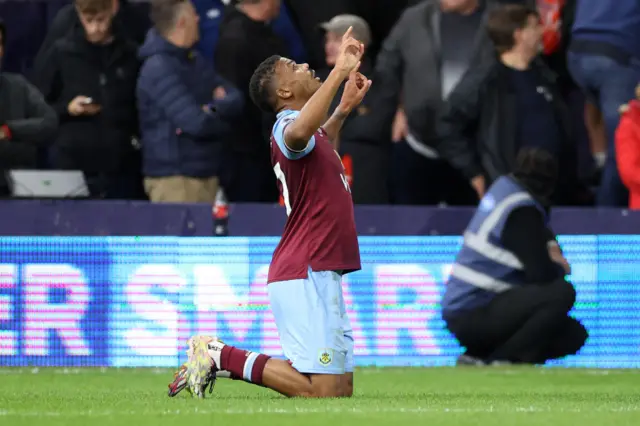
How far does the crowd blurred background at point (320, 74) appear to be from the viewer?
12578 millimetres

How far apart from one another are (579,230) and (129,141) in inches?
149

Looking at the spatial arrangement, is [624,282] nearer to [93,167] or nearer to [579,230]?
[579,230]

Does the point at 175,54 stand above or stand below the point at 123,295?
above

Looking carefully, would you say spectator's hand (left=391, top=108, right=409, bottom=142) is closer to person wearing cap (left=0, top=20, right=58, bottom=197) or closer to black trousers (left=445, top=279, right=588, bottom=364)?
black trousers (left=445, top=279, right=588, bottom=364)

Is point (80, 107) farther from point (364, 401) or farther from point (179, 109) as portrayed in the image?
point (364, 401)

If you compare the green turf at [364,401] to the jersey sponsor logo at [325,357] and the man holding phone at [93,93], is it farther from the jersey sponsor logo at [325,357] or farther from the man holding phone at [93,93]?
the man holding phone at [93,93]

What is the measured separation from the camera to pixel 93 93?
42.2 feet

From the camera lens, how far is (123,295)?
12.2 m

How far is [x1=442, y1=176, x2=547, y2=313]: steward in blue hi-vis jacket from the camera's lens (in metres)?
12.0

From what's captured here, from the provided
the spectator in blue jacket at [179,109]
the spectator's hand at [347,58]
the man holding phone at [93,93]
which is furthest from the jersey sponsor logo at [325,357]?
the man holding phone at [93,93]

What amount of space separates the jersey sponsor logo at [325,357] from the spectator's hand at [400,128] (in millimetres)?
5254

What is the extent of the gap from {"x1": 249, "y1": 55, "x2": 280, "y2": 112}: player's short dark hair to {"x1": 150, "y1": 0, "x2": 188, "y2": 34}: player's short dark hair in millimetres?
4252

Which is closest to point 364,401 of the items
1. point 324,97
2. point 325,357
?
point 325,357

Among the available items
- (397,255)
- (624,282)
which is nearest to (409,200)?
(397,255)
